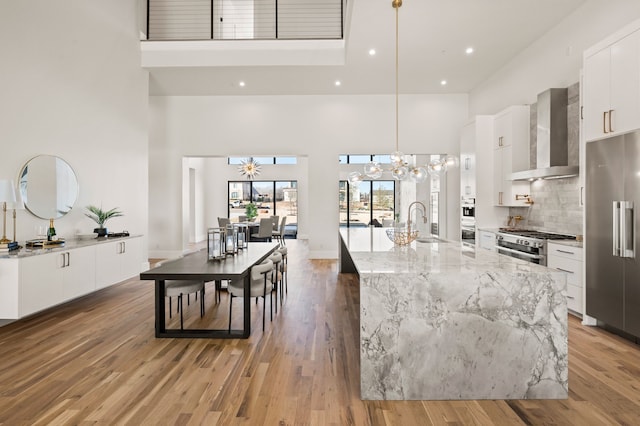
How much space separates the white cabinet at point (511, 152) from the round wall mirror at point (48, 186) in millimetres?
6279

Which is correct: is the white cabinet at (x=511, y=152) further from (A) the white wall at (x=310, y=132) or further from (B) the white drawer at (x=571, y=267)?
(A) the white wall at (x=310, y=132)

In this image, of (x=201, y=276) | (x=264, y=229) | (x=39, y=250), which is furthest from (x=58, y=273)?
(x=264, y=229)

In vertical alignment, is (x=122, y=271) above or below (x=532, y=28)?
below

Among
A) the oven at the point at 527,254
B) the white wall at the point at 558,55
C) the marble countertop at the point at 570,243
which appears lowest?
the oven at the point at 527,254

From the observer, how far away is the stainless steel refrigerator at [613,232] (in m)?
3.07

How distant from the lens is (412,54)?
19.2 feet

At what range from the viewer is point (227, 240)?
391 cm

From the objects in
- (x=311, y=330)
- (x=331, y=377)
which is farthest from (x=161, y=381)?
(x=311, y=330)

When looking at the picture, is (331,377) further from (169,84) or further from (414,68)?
(169,84)

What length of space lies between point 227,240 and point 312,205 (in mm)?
4383

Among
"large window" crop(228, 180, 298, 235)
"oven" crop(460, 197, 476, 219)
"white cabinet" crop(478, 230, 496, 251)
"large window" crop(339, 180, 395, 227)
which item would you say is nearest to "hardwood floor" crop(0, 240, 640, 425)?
"white cabinet" crop(478, 230, 496, 251)

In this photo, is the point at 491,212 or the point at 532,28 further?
the point at 491,212

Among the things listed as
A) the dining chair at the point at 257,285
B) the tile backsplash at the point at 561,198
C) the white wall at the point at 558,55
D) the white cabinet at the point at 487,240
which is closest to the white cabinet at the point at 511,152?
the tile backsplash at the point at 561,198

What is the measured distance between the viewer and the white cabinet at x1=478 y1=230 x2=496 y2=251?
5438mm
